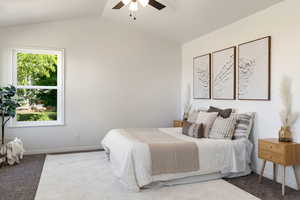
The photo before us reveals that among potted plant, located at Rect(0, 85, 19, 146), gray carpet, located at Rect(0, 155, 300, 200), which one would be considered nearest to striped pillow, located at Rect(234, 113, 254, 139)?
gray carpet, located at Rect(0, 155, 300, 200)

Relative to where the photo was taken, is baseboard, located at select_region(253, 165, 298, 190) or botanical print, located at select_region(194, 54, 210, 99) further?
botanical print, located at select_region(194, 54, 210, 99)

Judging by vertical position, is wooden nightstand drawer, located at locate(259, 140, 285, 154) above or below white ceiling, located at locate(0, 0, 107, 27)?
below

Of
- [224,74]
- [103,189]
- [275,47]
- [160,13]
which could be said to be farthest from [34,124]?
[275,47]

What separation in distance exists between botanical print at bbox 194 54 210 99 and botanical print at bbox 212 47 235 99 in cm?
22

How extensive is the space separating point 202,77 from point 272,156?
2478mm

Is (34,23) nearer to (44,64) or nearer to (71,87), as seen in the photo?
(44,64)

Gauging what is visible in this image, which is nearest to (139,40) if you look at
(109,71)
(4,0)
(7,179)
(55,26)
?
(109,71)

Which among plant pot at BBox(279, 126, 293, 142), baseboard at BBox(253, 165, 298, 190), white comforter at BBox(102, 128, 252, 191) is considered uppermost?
plant pot at BBox(279, 126, 293, 142)

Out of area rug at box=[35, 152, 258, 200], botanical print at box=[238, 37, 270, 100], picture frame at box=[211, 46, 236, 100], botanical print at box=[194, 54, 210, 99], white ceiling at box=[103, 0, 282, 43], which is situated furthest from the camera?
botanical print at box=[194, 54, 210, 99]

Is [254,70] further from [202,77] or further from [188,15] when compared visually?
[188,15]

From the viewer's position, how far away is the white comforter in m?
2.99

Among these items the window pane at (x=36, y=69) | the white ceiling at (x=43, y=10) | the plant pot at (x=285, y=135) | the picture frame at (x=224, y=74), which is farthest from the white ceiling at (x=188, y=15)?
the plant pot at (x=285, y=135)

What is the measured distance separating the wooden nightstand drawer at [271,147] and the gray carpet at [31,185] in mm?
545

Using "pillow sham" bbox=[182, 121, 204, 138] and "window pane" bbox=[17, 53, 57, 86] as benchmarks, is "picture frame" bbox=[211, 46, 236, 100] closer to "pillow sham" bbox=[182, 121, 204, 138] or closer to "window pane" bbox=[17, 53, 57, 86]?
"pillow sham" bbox=[182, 121, 204, 138]
